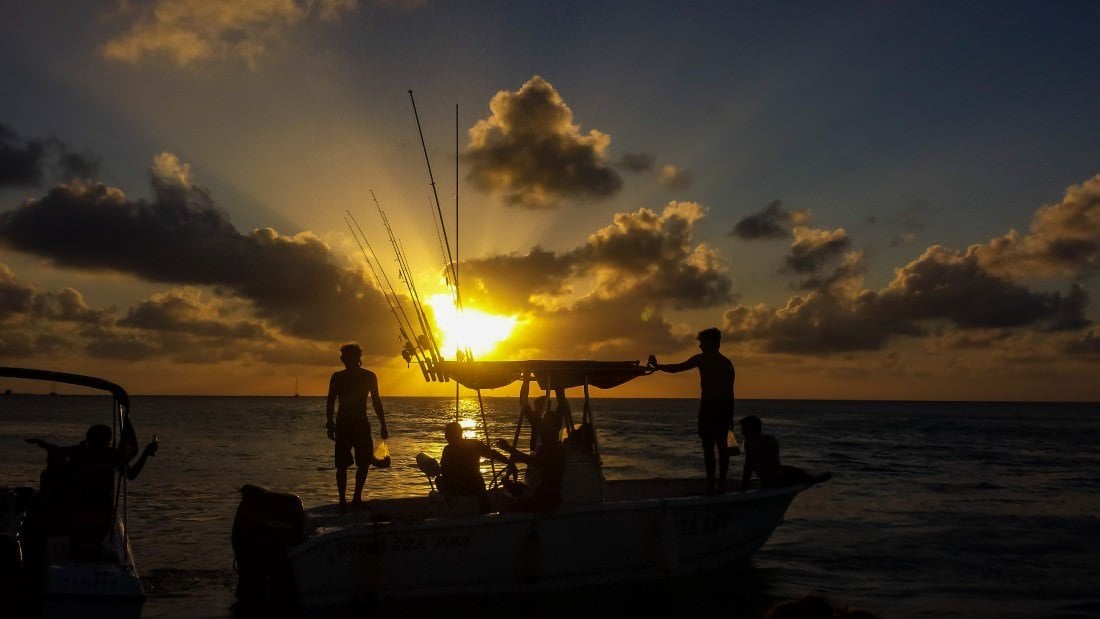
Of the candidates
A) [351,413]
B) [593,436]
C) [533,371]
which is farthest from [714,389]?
[351,413]

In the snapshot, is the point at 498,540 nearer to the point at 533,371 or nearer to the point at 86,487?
the point at 533,371

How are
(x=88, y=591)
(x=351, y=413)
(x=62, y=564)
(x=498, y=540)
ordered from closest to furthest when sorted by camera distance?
(x=88, y=591)
(x=62, y=564)
(x=498, y=540)
(x=351, y=413)

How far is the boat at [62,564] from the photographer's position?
8820 millimetres

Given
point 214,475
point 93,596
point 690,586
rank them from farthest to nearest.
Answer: point 214,475 → point 690,586 → point 93,596

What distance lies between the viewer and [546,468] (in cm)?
1100

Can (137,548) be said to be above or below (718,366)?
below

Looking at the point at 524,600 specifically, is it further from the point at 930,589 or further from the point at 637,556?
the point at 930,589

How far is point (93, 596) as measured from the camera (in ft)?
29.1

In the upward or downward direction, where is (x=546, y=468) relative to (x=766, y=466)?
upward

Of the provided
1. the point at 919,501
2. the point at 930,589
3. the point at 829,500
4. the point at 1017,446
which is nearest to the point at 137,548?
the point at 930,589

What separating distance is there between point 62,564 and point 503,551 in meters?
4.71

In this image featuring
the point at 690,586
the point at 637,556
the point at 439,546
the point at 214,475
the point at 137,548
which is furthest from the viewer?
the point at 214,475

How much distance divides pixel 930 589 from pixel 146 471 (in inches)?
1072

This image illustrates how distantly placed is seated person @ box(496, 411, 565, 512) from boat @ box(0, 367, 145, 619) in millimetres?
4298
